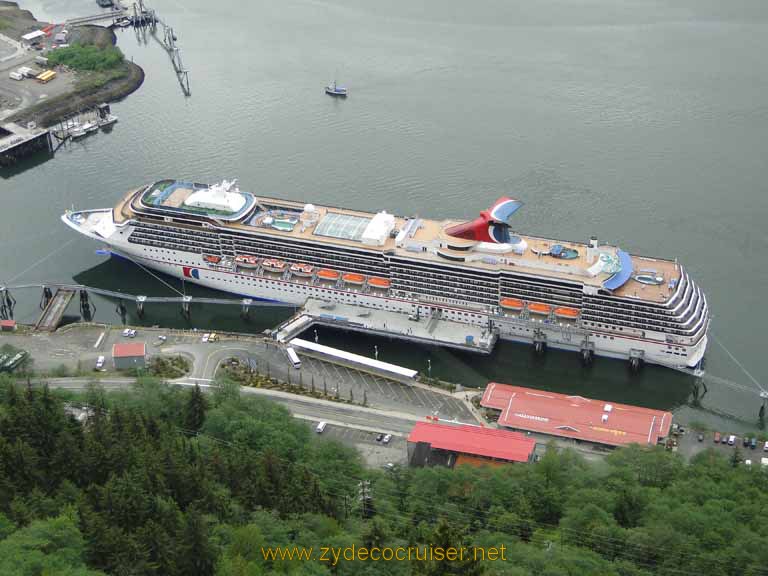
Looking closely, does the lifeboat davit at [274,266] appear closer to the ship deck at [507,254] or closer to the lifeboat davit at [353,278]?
the ship deck at [507,254]

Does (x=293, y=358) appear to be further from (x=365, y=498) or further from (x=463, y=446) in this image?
(x=365, y=498)

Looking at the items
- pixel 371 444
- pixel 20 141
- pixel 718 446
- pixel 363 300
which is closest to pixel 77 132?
pixel 20 141

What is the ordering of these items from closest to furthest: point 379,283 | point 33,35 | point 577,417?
point 577,417
point 379,283
point 33,35

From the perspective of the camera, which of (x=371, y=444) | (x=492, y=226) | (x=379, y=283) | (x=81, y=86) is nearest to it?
(x=371, y=444)

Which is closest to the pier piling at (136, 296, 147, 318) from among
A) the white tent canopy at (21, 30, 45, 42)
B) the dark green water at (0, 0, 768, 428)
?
the dark green water at (0, 0, 768, 428)

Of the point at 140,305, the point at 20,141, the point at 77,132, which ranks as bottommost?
the point at 140,305

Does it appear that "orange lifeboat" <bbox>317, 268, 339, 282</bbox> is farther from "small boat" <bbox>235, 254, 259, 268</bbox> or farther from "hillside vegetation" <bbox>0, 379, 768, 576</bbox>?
"hillside vegetation" <bbox>0, 379, 768, 576</bbox>

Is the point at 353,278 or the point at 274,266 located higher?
the point at 353,278
